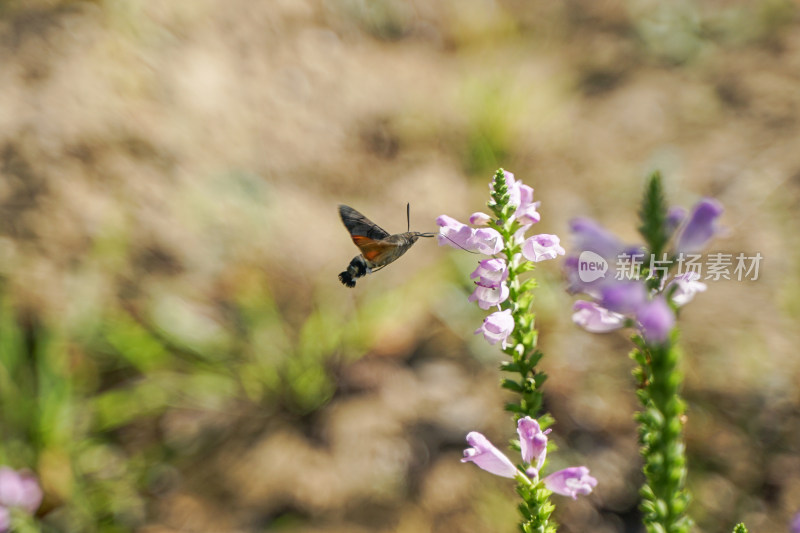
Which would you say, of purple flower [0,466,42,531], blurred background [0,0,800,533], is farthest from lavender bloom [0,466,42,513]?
blurred background [0,0,800,533]

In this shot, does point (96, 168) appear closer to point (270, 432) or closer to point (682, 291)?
point (270, 432)

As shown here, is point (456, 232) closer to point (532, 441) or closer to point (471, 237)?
point (471, 237)

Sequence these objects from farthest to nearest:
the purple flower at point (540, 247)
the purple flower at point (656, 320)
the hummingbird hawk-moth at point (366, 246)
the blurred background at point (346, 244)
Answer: the blurred background at point (346, 244) < the hummingbird hawk-moth at point (366, 246) < the purple flower at point (540, 247) < the purple flower at point (656, 320)

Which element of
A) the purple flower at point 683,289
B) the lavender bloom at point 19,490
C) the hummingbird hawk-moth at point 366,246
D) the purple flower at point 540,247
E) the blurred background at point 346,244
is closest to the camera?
the purple flower at point 683,289

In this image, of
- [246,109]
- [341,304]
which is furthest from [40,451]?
[246,109]

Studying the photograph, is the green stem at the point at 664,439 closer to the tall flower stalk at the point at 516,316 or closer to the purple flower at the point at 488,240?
the tall flower stalk at the point at 516,316

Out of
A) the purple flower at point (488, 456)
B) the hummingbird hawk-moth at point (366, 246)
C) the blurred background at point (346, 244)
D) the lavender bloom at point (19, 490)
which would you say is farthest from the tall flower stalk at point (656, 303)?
the lavender bloom at point (19, 490)

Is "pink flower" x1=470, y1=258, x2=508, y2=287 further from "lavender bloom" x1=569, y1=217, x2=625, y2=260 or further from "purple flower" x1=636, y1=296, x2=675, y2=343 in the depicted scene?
"purple flower" x1=636, y1=296, x2=675, y2=343
